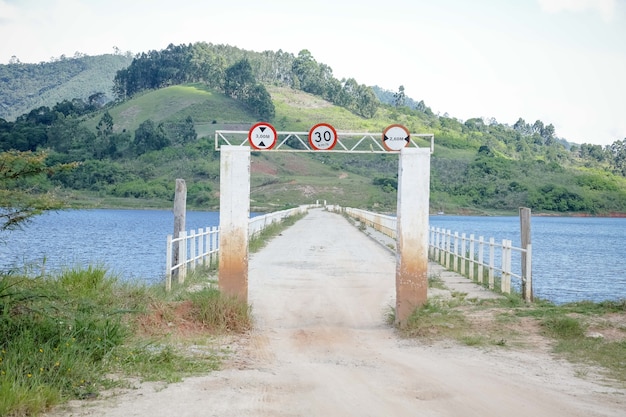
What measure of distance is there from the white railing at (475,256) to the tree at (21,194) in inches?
438

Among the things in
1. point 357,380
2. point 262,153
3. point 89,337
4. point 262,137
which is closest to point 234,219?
point 262,137

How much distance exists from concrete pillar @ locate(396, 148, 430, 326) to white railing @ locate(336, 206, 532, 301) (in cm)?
382

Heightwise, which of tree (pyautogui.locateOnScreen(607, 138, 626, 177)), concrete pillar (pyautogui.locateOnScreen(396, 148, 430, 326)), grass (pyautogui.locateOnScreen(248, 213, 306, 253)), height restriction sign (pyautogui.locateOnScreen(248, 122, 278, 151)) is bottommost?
grass (pyautogui.locateOnScreen(248, 213, 306, 253))

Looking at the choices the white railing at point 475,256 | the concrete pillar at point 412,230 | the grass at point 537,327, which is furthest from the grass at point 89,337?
the white railing at point 475,256

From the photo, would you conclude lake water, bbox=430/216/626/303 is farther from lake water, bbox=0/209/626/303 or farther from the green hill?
the green hill

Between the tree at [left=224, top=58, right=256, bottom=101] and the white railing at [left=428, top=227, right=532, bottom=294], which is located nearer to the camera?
the white railing at [left=428, top=227, right=532, bottom=294]

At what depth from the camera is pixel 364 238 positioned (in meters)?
39.0

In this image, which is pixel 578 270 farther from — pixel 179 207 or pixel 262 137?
pixel 262 137

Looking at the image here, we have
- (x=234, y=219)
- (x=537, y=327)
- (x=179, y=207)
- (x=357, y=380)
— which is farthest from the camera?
(x=179, y=207)

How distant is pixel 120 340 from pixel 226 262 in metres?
4.56

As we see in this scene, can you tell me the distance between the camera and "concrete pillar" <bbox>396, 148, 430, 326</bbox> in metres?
14.5

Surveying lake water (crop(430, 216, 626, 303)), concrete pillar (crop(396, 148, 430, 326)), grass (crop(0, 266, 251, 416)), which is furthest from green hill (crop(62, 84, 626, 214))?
grass (crop(0, 266, 251, 416))

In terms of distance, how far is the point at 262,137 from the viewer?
589 inches

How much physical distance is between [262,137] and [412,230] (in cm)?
334
